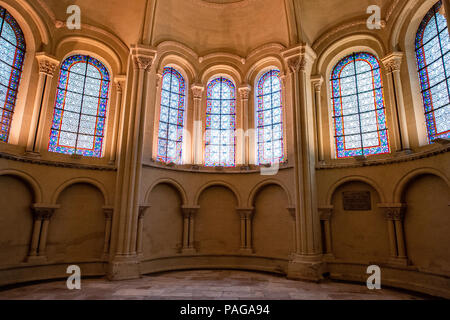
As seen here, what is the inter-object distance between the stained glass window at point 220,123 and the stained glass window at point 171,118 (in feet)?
4.31

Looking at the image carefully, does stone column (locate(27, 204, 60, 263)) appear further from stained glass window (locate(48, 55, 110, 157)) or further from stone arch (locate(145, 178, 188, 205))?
stone arch (locate(145, 178, 188, 205))

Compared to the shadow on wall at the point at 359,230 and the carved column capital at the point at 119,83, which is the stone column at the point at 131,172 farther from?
the shadow on wall at the point at 359,230

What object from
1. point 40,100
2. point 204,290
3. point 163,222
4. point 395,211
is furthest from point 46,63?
point 395,211

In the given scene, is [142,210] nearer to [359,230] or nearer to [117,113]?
[117,113]

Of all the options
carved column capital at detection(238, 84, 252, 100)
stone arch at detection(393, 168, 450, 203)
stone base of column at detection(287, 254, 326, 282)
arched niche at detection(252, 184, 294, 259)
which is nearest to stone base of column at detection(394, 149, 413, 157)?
stone arch at detection(393, 168, 450, 203)

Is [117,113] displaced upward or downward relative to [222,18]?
downward

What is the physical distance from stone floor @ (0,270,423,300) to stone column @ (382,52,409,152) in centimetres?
497

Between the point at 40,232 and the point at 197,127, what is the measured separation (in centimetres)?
735

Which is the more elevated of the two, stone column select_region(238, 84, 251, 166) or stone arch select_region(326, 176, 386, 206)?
stone column select_region(238, 84, 251, 166)

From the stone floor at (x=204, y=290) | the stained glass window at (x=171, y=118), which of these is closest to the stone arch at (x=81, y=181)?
the stained glass window at (x=171, y=118)

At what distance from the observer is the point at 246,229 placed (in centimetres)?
1237

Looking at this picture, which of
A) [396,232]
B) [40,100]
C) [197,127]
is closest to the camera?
[396,232]

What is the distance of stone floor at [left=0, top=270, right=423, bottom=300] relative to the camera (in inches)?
315

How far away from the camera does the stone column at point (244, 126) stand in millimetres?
12930
